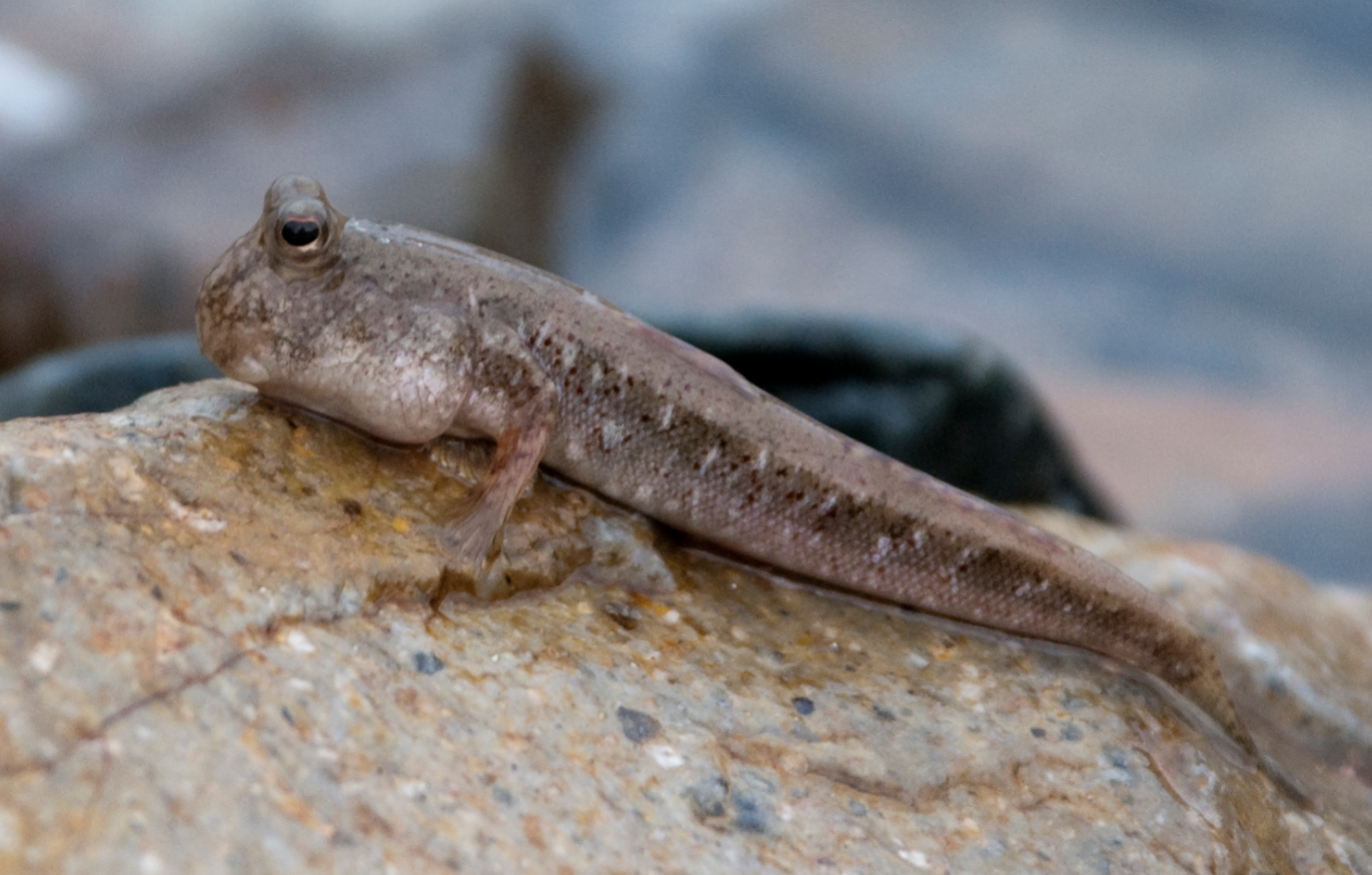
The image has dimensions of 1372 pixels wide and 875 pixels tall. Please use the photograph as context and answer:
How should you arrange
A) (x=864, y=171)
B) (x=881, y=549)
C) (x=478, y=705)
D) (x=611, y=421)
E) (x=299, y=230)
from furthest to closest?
(x=864, y=171)
(x=881, y=549)
(x=611, y=421)
(x=299, y=230)
(x=478, y=705)

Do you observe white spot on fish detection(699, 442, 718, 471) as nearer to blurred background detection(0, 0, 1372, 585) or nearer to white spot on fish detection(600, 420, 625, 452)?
white spot on fish detection(600, 420, 625, 452)

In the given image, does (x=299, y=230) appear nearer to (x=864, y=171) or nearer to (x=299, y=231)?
(x=299, y=231)

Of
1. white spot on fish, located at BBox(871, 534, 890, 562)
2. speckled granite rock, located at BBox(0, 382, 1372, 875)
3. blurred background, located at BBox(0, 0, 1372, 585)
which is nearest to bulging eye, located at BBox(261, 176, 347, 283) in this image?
speckled granite rock, located at BBox(0, 382, 1372, 875)

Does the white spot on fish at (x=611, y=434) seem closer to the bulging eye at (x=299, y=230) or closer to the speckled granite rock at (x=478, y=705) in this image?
the speckled granite rock at (x=478, y=705)

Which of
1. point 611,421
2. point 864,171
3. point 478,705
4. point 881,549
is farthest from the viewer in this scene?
point 864,171

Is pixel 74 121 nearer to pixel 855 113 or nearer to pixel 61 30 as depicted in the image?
pixel 61 30

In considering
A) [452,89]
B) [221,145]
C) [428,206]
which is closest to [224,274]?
[428,206]

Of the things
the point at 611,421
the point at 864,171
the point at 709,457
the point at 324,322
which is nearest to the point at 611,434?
the point at 611,421

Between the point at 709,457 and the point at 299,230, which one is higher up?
the point at 299,230
